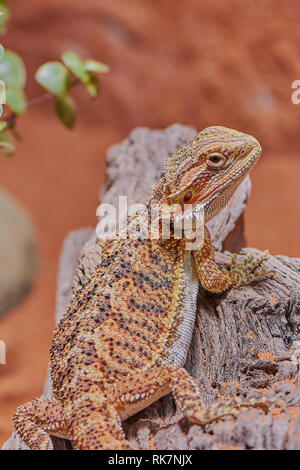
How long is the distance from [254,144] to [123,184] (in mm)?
1624

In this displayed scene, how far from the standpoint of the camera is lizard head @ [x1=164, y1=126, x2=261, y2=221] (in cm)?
258

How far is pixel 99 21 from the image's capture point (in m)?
5.66

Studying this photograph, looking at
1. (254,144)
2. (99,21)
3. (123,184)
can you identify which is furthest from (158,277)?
(99,21)

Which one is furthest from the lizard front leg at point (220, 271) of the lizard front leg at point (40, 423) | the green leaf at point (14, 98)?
the green leaf at point (14, 98)

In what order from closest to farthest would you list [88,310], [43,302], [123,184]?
1. [88,310]
2. [123,184]
3. [43,302]

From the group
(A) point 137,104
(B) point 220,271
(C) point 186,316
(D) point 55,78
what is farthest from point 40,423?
(A) point 137,104

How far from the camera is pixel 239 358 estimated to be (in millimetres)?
2537

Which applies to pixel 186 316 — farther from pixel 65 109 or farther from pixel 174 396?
pixel 65 109

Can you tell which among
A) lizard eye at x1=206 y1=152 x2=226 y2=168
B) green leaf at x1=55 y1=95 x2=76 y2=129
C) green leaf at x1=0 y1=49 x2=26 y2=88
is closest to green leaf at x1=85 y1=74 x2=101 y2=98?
green leaf at x1=55 y1=95 x2=76 y2=129

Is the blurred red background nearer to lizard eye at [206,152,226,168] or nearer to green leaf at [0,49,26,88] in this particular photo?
lizard eye at [206,152,226,168]

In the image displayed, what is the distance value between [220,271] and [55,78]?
6.57ft

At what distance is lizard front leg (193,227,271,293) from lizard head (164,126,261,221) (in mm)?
225

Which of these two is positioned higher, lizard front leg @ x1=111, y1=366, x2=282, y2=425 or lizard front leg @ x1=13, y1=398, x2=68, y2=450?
lizard front leg @ x1=111, y1=366, x2=282, y2=425
